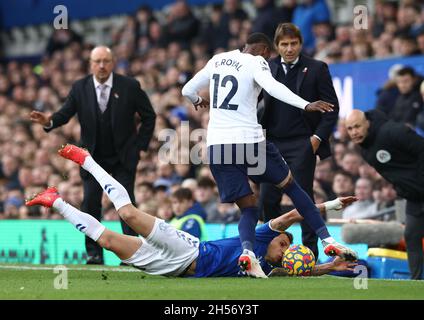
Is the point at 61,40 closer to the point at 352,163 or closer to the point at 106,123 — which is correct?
the point at 352,163

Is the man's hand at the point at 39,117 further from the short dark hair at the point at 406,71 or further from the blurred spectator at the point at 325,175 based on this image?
the short dark hair at the point at 406,71

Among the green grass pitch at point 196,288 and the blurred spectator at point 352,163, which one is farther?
the blurred spectator at point 352,163

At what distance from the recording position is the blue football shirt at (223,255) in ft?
33.3

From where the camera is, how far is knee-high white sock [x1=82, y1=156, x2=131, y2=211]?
394 inches

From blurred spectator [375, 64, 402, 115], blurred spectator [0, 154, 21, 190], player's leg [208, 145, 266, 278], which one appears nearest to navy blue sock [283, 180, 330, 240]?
player's leg [208, 145, 266, 278]

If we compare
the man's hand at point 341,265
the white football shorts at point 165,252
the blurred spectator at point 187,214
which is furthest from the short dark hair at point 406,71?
the white football shorts at point 165,252

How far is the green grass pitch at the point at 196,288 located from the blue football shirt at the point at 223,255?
28 cm

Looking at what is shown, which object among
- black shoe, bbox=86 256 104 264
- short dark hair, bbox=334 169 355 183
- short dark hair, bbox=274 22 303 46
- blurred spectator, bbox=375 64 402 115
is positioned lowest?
black shoe, bbox=86 256 104 264

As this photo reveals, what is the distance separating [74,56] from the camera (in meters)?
24.5

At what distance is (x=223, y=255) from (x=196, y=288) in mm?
1339

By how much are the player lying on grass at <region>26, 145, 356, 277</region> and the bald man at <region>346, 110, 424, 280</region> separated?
1.76 meters

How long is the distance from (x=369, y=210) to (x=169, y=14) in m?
9.93

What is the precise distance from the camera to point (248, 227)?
992cm

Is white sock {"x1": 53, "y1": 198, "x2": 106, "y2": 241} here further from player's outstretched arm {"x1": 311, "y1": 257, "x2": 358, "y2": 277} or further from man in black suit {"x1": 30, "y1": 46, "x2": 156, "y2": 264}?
man in black suit {"x1": 30, "y1": 46, "x2": 156, "y2": 264}
